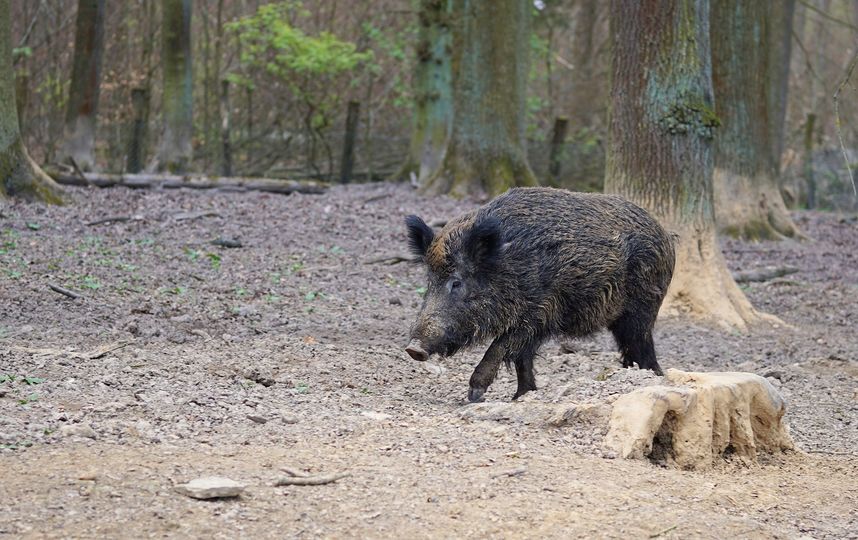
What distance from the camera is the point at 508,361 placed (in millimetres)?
7520

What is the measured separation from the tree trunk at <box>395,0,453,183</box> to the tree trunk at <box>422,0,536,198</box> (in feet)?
8.80

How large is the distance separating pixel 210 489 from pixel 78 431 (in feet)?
4.05

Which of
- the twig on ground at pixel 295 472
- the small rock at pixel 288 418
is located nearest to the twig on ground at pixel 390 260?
the small rock at pixel 288 418

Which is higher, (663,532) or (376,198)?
(376,198)

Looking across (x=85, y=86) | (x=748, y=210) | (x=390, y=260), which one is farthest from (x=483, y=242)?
(x=85, y=86)

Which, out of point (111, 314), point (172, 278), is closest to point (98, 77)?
point (172, 278)

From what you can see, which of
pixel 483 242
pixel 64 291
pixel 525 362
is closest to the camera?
pixel 483 242

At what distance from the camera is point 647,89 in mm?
10867

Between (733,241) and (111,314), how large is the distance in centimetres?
1023

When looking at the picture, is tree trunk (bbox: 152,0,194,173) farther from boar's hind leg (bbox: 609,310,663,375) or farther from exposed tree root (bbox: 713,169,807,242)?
boar's hind leg (bbox: 609,310,663,375)

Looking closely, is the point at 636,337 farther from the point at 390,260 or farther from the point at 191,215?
the point at 191,215

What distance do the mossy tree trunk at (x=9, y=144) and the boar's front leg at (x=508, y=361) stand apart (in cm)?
749

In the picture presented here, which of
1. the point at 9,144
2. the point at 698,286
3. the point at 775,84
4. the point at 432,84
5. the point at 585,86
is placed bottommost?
the point at 698,286

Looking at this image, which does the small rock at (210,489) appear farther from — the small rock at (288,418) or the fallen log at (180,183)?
the fallen log at (180,183)
